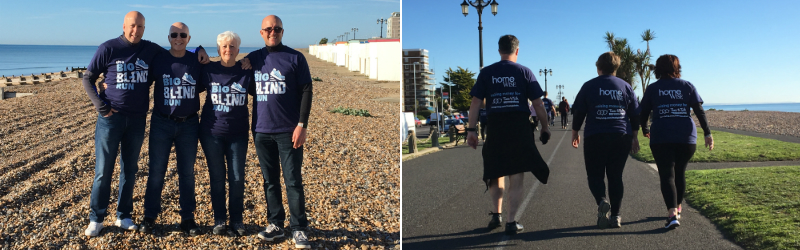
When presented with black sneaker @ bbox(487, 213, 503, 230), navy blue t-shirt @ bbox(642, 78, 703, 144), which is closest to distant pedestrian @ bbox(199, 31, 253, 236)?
black sneaker @ bbox(487, 213, 503, 230)

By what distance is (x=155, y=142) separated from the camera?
4.54 m

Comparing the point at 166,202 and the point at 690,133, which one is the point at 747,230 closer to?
the point at 690,133

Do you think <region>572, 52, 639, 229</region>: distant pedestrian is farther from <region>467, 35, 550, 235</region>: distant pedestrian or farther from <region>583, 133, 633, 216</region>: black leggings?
<region>467, 35, 550, 235</region>: distant pedestrian

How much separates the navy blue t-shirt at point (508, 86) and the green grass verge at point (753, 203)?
184 cm

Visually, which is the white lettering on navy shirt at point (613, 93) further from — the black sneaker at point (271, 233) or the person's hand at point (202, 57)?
the person's hand at point (202, 57)

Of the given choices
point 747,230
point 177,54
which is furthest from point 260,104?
point 747,230

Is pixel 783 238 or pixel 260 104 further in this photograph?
pixel 260 104

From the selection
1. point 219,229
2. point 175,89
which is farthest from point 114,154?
point 219,229

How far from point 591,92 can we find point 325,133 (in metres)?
8.53

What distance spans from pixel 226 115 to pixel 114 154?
106cm

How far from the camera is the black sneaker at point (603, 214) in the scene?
440cm

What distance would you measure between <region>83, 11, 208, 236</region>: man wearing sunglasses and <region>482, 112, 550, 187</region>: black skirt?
2314 millimetres

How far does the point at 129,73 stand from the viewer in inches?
176

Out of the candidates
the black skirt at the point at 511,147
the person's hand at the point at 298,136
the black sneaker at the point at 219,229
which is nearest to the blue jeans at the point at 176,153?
the black sneaker at the point at 219,229
